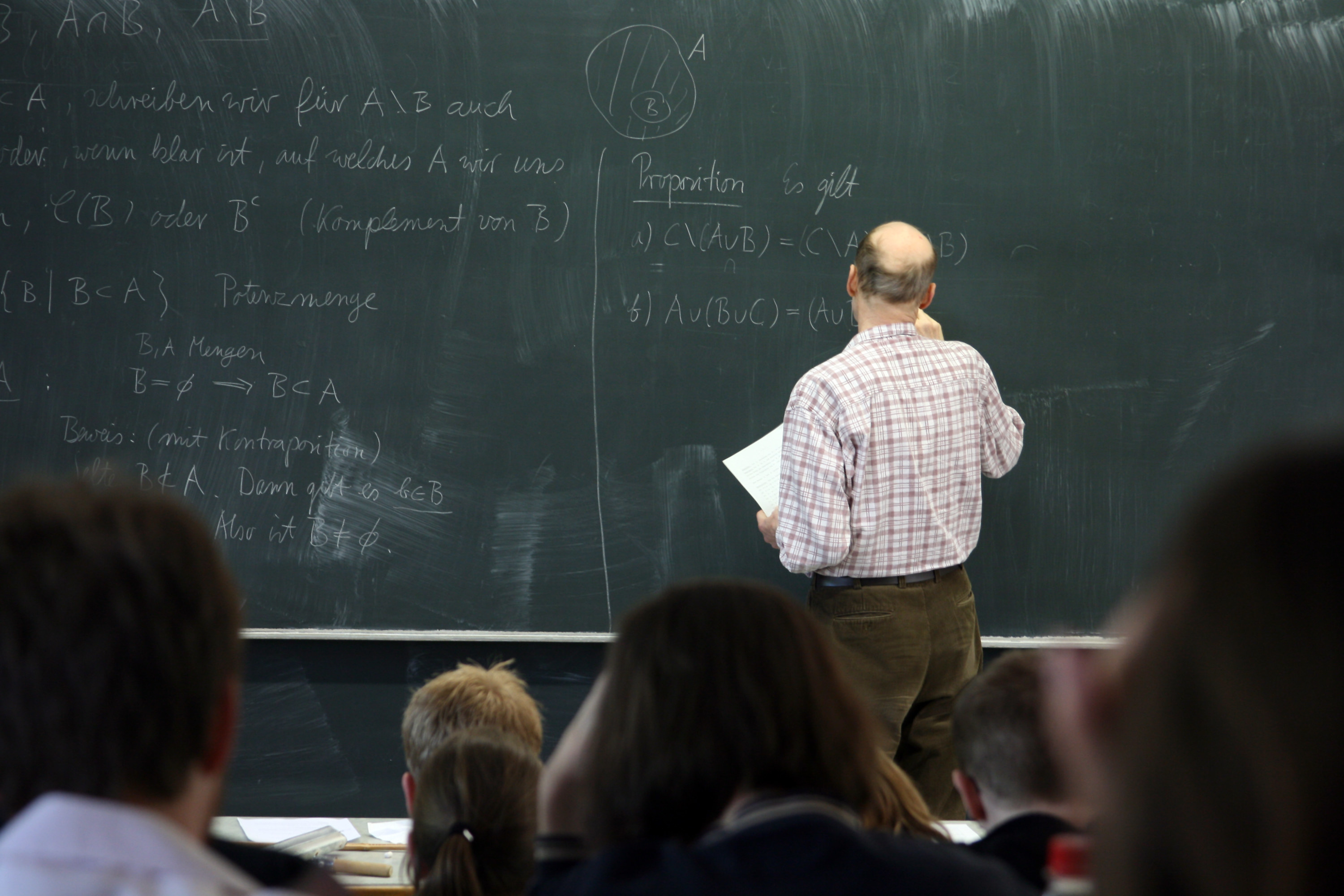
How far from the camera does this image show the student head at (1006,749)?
4.92 ft

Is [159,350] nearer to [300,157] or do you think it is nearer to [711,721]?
[300,157]

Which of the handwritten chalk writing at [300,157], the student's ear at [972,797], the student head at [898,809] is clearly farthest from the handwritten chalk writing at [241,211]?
the student's ear at [972,797]

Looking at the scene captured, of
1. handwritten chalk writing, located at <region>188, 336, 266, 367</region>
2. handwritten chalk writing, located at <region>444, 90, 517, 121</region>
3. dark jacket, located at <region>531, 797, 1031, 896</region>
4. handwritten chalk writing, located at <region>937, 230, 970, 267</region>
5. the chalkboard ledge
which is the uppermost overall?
handwritten chalk writing, located at <region>444, 90, 517, 121</region>

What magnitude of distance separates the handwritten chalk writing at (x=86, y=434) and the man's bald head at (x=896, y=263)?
210cm

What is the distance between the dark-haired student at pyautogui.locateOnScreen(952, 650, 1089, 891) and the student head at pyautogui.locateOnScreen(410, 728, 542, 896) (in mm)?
589

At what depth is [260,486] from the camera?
10.2ft

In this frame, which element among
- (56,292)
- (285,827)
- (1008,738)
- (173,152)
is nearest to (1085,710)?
(1008,738)

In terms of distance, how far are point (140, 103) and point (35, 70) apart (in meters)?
0.29

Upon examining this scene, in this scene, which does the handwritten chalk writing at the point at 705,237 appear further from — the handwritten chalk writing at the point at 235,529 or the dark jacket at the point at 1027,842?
the dark jacket at the point at 1027,842

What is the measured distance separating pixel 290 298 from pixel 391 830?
5.43 feet

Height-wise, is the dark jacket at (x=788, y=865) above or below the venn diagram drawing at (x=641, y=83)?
below

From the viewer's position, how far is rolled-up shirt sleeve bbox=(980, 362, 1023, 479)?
9.57ft

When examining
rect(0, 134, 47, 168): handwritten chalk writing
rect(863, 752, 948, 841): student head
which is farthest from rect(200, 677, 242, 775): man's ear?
rect(0, 134, 47, 168): handwritten chalk writing

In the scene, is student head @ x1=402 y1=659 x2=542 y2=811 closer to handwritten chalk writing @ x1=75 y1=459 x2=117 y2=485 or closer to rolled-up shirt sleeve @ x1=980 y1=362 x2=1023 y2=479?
handwritten chalk writing @ x1=75 y1=459 x2=117 y2=485
